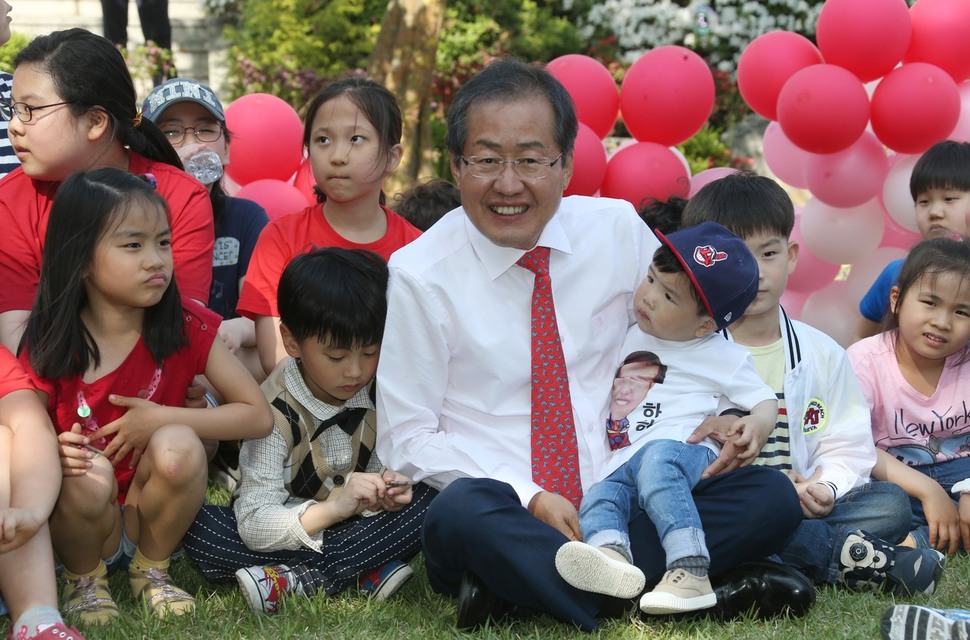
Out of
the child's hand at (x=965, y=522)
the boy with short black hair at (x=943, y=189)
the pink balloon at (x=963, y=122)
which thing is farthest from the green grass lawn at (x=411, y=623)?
the pink balloon at (x=963, y=122)

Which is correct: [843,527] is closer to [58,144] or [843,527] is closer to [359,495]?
[359,495]

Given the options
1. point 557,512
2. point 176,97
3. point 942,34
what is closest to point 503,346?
point 557,512

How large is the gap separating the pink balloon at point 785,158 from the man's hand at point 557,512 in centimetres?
307

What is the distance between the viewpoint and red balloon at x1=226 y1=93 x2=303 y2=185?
203 inches

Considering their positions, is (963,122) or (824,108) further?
(963,122)

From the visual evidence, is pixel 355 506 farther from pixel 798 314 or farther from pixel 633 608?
pixel 798 314

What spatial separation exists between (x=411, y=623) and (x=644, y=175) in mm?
3010

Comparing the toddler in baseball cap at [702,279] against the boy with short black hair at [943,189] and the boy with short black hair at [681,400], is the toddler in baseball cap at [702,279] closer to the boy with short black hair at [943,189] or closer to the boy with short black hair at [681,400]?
the boy with short black hair at [681,400]

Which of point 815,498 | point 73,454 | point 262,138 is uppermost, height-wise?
point 262,138

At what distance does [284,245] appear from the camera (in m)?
3.89

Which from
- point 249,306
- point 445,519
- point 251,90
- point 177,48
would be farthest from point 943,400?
point 177,48

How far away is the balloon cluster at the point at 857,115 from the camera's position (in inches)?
195

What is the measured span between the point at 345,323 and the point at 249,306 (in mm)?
754

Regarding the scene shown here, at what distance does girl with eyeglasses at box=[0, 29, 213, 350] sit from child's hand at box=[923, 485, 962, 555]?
7.73 ft
